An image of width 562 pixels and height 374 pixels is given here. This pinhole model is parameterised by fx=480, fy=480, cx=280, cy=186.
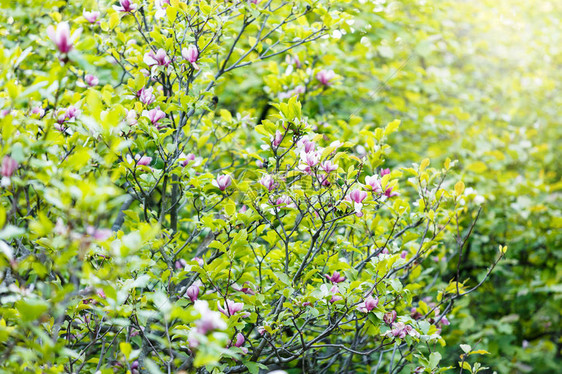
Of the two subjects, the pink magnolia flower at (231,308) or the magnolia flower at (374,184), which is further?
the magnolia flower at (374,184)

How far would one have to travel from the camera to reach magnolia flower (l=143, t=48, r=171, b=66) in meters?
2.29

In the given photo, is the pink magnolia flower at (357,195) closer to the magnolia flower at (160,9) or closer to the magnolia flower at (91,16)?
the magnolia flower at (160,9)

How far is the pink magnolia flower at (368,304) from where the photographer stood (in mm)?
2115

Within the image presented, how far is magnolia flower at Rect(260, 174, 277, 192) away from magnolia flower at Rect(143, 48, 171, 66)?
2.50 feet

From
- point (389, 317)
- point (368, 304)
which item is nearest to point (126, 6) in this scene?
point (368, 304)

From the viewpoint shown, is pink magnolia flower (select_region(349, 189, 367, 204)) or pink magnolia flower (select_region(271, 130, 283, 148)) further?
pink magnolia flower (select_region(271, 130, 283, 148))

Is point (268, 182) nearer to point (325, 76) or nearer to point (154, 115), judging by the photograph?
point (154, 115)

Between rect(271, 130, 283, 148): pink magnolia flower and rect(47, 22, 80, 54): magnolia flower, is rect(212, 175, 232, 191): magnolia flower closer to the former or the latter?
rect(271, 130, 283, 148): pink magnolia flower

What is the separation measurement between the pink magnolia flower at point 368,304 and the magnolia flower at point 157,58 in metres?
1.46

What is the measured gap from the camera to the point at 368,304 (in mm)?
2119

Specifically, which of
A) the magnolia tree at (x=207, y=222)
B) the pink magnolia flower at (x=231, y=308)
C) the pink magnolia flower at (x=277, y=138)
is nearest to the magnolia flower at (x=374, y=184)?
the magnolia tree at (x=207, y=222)

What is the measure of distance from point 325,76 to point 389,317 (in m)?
1.75

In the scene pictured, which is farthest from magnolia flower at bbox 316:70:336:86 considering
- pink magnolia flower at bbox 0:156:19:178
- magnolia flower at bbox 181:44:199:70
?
pink magnolia flower at bbox 0:156:19:178

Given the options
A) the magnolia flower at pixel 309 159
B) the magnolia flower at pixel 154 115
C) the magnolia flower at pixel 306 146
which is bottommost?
the magnolia flower at pixel 309 159
